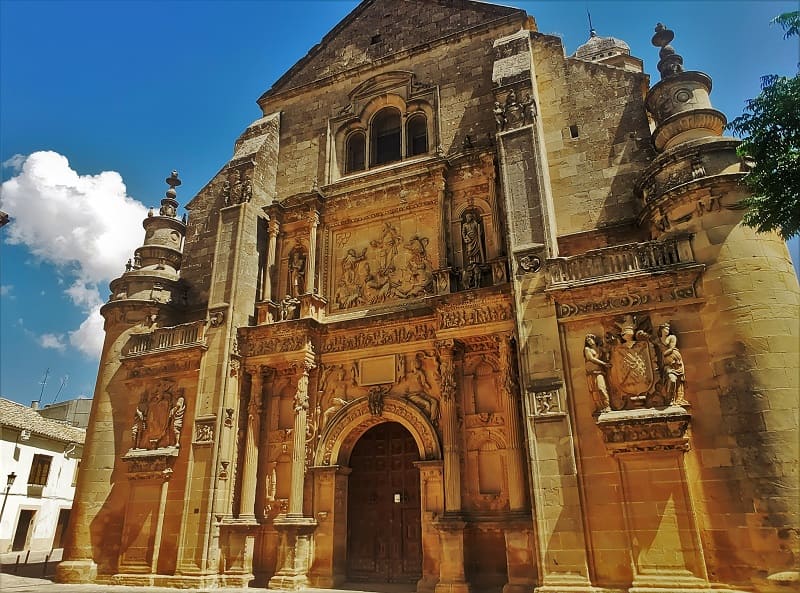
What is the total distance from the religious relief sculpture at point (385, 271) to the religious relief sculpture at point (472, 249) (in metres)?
0.99

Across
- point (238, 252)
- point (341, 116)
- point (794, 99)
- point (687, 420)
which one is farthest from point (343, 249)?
point (794, 99)

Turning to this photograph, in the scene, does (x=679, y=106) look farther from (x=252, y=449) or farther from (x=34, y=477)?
(x=34, y=477)

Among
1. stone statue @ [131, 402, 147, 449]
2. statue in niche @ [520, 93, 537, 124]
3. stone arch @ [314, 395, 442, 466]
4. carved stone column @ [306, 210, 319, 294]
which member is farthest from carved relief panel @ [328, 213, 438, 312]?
stone statue @ [131, 402, 147, 449]

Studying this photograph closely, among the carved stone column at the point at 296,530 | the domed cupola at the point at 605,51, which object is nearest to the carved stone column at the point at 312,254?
the carved stone column at the point at 296,530

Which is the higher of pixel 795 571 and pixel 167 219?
pixel 167 219

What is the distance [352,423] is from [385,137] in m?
9.16

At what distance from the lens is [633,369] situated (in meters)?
10.9

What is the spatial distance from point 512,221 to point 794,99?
6.14 metres

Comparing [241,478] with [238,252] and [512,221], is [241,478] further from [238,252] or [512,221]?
[512,221]

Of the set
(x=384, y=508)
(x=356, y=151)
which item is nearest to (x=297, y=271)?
(x=356, y=151)

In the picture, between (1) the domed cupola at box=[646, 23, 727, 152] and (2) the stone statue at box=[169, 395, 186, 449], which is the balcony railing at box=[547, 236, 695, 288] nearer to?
(1) the domed cupola at box=[646, 23, 727, 152]

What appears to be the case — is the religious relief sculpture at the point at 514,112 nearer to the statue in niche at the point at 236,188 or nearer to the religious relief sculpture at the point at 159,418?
the statue in niche at the point at 236,188

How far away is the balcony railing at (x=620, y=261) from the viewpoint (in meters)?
11.3

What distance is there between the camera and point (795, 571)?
29.0 ft
